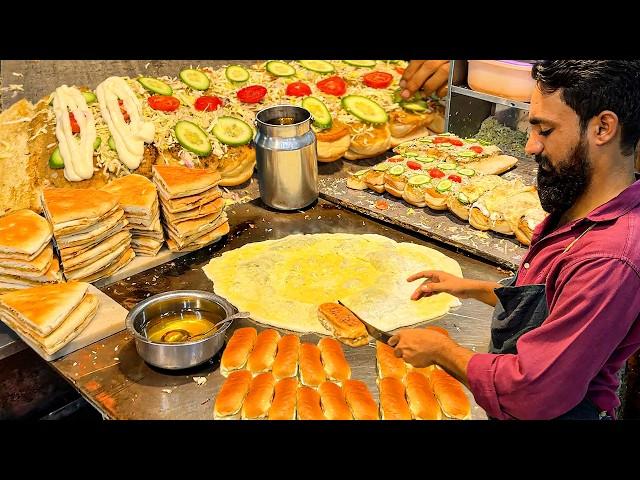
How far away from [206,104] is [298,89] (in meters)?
0.94

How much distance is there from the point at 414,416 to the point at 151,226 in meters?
2.12

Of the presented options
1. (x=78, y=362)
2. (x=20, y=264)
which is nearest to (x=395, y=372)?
(x=78, y=362)

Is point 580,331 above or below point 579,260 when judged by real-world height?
below

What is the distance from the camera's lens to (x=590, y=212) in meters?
Result: 2.51

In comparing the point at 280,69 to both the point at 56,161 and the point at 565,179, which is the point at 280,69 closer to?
the point at 56,161

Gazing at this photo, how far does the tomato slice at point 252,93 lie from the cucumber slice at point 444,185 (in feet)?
6.38

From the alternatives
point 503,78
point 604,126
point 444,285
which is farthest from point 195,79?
point 604,126

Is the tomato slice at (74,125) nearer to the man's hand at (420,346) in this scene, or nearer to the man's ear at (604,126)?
the man's hand at (420,346)

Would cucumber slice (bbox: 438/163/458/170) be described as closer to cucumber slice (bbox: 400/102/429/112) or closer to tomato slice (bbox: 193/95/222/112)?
cucumber slice (bbox: 400/102/429/112)

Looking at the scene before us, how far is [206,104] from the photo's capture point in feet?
18.7

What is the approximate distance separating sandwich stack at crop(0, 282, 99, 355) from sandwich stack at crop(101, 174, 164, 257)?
0.66m

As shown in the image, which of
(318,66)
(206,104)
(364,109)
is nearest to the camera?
(206,104)

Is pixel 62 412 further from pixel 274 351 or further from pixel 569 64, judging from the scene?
pixel 569 64

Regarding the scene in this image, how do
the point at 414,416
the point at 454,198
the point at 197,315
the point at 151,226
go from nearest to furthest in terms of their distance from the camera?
the point at 414,416
the point at 197,315
the point at 151,226
the point at 454,198
